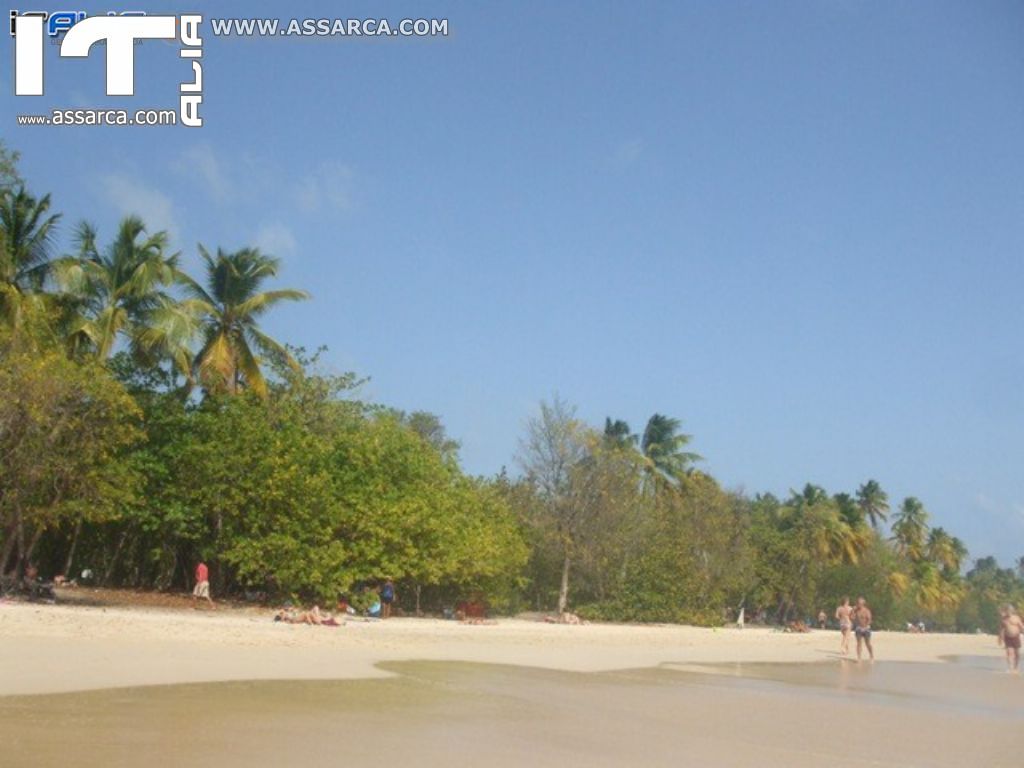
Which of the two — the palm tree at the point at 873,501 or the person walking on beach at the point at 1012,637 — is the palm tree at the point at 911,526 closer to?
Result: the palm tree at the point at 873,501

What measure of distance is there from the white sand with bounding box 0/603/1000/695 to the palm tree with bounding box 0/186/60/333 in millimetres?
7630

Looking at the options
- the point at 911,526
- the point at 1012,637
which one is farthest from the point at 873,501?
the point at 1012,637

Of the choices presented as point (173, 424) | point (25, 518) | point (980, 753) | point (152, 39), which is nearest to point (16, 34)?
point (152, 39)

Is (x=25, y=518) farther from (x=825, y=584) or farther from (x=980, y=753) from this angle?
(x=825, y=584)

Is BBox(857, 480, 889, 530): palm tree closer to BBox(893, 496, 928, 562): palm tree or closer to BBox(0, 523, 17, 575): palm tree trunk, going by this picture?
BBox(893, 496, 928, 562): palm tree

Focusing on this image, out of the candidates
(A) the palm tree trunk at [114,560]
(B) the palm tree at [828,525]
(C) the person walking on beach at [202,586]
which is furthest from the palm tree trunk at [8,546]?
(B) the palm tree at [828,525]

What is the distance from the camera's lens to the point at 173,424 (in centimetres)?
2661

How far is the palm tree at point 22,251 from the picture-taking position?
23.8 m

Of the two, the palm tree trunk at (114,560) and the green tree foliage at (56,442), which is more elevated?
the green tree foliage at (56,442)

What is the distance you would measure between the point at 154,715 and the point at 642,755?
4657mm

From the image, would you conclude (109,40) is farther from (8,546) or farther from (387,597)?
(387,597)

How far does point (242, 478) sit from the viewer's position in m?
25.2

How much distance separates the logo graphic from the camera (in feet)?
51.4

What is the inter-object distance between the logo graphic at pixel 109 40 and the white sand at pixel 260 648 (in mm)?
8300
